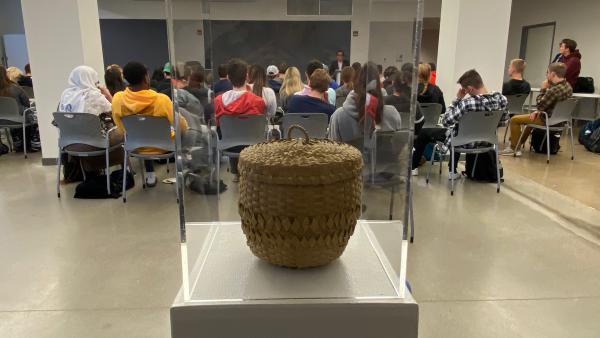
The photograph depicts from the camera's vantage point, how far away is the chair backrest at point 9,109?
5.13 metres

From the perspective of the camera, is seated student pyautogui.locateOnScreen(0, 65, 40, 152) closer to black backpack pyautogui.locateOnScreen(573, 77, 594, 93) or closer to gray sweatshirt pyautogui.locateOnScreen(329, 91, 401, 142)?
gray sweatshirt pyautogui.locateOnScreen(329, 91, 401, 142)

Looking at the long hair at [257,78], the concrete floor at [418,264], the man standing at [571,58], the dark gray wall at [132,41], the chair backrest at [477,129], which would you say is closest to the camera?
the concrete floor at [418,264]

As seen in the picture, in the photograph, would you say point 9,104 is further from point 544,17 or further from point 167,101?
A: point 544,17

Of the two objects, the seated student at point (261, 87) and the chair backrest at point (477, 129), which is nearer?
the seated student at point (261, 87)

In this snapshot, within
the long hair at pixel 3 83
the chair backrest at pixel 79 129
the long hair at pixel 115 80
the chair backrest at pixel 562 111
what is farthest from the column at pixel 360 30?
the long hair at pixel 3 83

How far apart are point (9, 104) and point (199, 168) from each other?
494 cm

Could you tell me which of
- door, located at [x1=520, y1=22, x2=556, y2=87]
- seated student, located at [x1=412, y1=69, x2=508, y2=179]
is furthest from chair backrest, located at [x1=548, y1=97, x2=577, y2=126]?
door, located at [x1=520, y1=22, x2=556, y2=87]

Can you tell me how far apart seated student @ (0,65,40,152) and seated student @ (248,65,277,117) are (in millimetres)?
3590

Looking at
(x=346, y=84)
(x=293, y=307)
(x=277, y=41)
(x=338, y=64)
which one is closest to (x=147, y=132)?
(x=277, y=41)

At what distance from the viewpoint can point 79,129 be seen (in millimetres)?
3633

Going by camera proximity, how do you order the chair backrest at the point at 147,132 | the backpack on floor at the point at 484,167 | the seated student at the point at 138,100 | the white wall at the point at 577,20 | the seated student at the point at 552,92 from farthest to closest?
the white wall at the point at 577,20 → the seated student at the point at 552,92 → the backpack on floor at the point at 484,167 → the seated student at the point at 138,100 → the chair backrest at the point at 147,132

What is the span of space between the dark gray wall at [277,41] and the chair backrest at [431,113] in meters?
1.70

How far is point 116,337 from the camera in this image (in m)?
1.85

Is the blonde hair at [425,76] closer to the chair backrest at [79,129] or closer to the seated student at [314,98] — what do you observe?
the seated student at [314,98]
